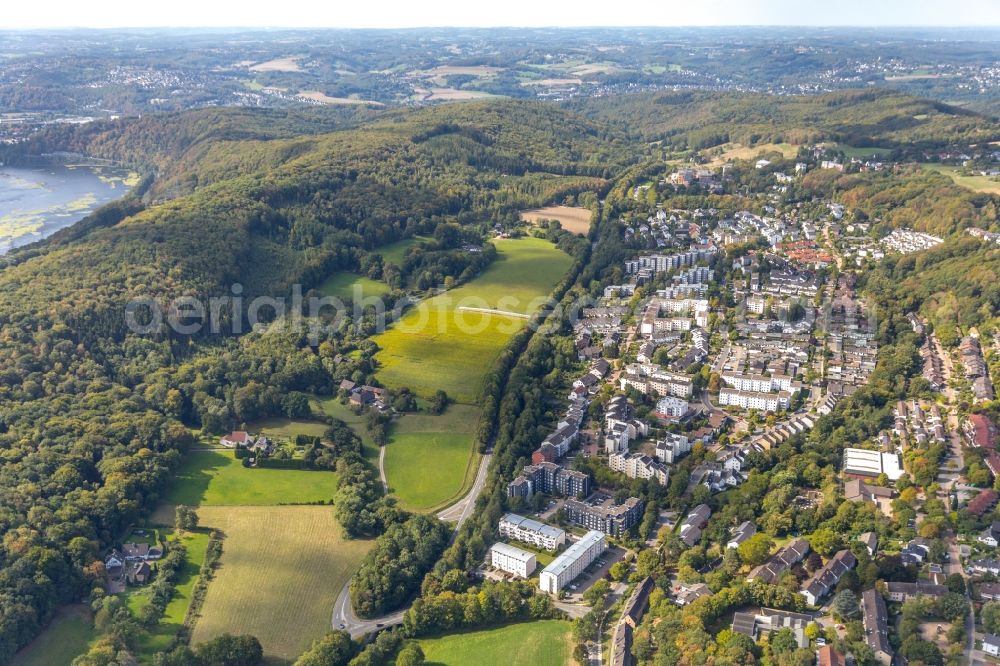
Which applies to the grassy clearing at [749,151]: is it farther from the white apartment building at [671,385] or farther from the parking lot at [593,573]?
the parking lot at [593,573]

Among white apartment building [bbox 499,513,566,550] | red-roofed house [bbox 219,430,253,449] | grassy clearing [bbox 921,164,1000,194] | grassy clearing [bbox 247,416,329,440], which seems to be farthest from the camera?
grassy clearing [bbox 921,164,1000,194]

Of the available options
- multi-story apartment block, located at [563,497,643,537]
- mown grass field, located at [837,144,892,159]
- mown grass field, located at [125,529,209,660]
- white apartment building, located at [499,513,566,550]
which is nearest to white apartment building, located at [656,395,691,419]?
multi-story apartment block, located at [563,497,643,537]

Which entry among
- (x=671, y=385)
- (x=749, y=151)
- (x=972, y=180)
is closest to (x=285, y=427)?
(x=671, y=385)

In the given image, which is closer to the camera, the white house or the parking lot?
the white house

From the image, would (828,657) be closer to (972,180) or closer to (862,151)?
(972,180)

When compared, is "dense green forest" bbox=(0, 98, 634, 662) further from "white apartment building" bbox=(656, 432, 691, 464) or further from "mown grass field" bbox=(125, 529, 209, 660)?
"white apartment building" bbox=(656, 432, 691, 464)

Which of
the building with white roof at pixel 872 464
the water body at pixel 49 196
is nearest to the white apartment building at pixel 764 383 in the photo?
the building with white roof at pixel 872 464

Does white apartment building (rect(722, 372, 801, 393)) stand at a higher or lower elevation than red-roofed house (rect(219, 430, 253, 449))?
higher

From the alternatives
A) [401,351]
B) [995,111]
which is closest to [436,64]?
[995,111]
